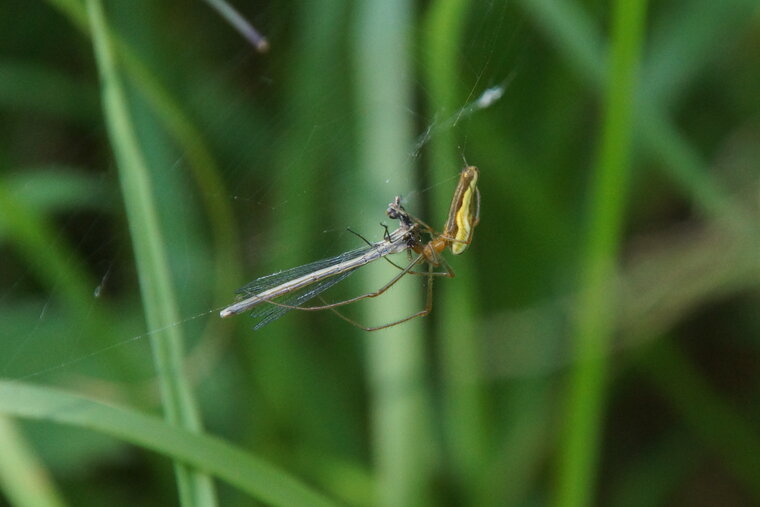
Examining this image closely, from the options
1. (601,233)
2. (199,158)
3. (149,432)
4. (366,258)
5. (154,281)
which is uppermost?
(199,158)

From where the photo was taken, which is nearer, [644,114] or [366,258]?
[366,258]

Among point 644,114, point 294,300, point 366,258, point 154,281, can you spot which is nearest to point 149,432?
point 154,281

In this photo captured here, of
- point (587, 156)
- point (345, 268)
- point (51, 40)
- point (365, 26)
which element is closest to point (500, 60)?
point (365, 26)

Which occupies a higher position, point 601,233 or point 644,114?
point 644,114

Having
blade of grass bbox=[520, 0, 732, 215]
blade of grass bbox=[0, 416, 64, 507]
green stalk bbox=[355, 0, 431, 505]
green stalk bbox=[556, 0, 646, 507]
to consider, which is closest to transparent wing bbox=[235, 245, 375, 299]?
green stalk bbox=[355, 0, 431, 505]

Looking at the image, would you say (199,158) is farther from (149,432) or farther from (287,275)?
(149,432)

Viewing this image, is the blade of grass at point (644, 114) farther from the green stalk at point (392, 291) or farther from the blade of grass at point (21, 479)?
the blade of grass at point (21, 479)
